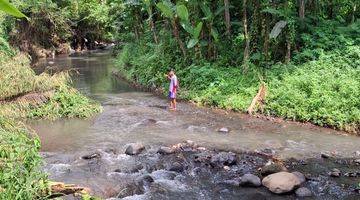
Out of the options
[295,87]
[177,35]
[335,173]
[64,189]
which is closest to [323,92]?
[295,87]

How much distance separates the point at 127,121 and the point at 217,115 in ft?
Result: 9.79

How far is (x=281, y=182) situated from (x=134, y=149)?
11.9ft

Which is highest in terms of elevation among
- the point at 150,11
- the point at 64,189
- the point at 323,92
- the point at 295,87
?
the point at 150,11

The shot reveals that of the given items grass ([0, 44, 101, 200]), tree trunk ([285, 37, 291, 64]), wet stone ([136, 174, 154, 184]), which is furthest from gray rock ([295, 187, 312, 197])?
tree trunk ([285, 37, 291, 64])

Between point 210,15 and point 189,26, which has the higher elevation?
point 210,15

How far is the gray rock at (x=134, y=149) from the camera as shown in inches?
379

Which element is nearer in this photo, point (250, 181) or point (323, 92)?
point (250, 181)

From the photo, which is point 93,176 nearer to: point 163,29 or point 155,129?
point 155,129

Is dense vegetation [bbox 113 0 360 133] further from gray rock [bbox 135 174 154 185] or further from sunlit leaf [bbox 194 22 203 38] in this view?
gray rock [bbox 135 174 154 185]

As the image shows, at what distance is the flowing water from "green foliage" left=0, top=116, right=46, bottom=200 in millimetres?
2322

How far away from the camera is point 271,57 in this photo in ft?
51.9

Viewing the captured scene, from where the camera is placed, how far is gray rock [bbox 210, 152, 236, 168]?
29.3 feet

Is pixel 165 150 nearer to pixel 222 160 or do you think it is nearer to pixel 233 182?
pixel 222 160

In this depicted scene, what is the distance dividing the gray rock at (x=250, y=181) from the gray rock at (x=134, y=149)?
2825 millimetres
